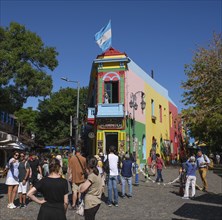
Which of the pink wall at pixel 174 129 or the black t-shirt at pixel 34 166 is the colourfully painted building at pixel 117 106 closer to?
the black t-shirt at pixel 34 166

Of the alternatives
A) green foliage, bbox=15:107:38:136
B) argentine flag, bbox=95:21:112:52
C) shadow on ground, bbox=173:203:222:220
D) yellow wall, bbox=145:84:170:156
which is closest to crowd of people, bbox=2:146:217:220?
shadow on ground, bbox=173:203:222:220

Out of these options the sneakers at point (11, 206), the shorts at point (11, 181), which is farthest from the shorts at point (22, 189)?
the sneakers at point (11, 206)

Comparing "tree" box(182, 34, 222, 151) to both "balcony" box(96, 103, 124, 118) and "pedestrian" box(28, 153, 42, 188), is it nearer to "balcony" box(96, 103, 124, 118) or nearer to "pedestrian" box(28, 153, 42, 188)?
"balcony" box(96, 103, 124, 118)

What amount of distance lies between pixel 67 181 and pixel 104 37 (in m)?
20.5

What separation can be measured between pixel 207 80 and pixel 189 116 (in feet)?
12.4

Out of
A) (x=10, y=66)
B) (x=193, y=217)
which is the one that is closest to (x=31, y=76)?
(x=10, y=66)

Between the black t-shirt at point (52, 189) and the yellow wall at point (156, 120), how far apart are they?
22.4m

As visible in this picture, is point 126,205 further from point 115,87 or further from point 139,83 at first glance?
point 139,83

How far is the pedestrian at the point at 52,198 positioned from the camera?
13.5 feet

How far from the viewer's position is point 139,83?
999 inches

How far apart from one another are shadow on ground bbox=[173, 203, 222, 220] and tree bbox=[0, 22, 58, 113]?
11.5 meters

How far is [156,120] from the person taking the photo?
97.7 ft

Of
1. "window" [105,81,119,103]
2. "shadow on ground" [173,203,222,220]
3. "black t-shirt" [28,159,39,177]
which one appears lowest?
"shadow on ground" [173,203,222,220]

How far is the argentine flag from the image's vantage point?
77.5 ft
